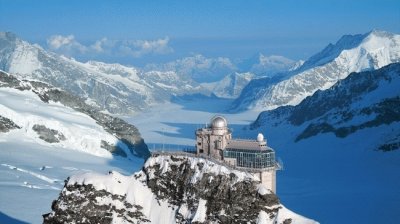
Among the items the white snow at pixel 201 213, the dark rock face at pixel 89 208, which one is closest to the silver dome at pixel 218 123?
the white snow at pixel 201 213

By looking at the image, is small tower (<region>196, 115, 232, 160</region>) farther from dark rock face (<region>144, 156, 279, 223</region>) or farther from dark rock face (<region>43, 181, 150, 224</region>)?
dark rock face (<region>43, 181, 150, 224</region>)

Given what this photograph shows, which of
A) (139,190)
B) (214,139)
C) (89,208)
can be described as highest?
(214,139)

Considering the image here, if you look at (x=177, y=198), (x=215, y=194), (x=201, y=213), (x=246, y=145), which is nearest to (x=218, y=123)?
(x=246, y=145)

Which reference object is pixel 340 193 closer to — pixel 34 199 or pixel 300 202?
pixel 300 202

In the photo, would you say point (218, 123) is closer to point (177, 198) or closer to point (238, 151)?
point (238, 151)

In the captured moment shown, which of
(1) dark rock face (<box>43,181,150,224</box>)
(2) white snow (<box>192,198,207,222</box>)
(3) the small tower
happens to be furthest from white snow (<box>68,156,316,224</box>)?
(3) the small tower
